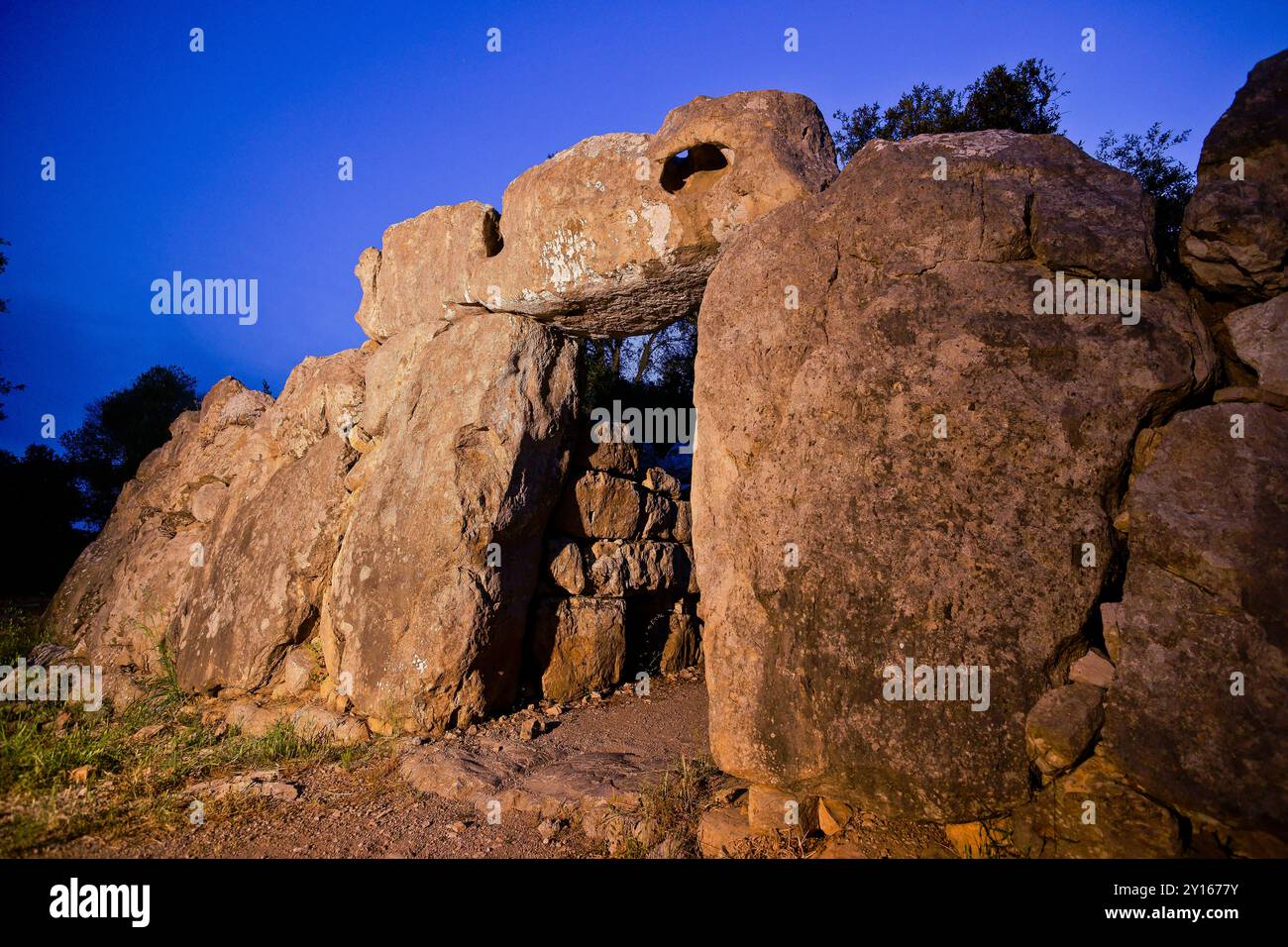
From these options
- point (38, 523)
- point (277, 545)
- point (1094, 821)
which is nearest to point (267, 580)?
point (277, 545)

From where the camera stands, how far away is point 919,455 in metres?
3.60

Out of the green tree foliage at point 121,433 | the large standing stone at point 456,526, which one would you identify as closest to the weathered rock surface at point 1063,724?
the large standing stone at point 456,526

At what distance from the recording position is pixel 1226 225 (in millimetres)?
3395

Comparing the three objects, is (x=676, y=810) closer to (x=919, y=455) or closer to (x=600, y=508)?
(x=919, y=455)

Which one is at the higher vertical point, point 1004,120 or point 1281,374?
point 1004,120

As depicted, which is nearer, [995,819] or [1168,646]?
[1168,646]

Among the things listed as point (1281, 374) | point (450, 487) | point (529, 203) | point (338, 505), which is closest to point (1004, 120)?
point (529, 203)

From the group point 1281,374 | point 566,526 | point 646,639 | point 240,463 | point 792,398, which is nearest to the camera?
point 1281,374

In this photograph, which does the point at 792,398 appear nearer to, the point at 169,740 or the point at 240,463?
the point at 169,740

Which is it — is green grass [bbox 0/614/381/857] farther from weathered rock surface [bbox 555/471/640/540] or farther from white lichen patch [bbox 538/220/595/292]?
white lichen patch [bbox 538/220/595/292]

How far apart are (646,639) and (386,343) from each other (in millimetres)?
3871

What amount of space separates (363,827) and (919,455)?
3668 millimetres

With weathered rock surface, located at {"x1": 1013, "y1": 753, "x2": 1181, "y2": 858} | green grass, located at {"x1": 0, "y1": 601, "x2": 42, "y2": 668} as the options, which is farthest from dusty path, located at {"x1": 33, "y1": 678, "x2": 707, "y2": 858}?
green grass, located at {"x1": 0, "y1": 601, "x2": 42, "y2": 668}

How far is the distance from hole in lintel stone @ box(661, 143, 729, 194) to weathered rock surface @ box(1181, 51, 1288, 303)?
3168 millimetres
